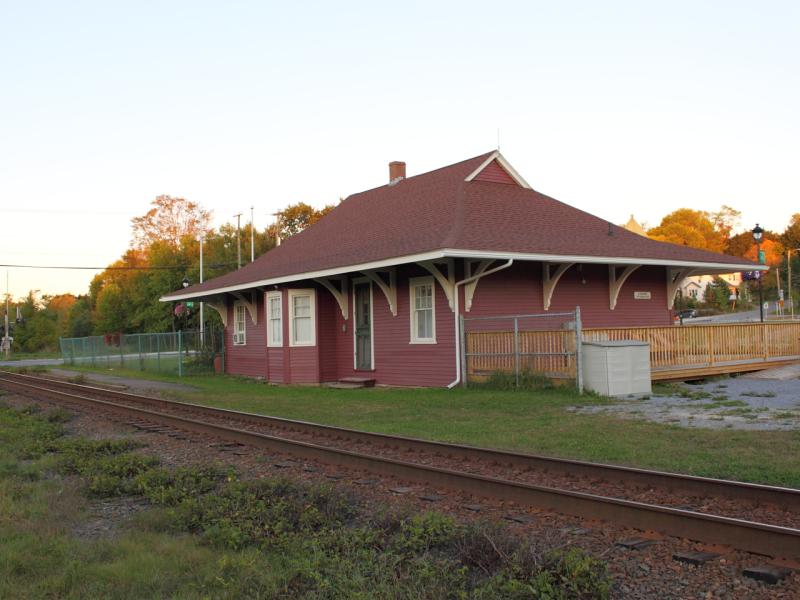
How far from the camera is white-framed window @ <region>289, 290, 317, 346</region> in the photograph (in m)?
21.8

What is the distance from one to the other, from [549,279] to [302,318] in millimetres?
7278

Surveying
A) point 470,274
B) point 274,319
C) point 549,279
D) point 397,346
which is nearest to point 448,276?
point 470,274

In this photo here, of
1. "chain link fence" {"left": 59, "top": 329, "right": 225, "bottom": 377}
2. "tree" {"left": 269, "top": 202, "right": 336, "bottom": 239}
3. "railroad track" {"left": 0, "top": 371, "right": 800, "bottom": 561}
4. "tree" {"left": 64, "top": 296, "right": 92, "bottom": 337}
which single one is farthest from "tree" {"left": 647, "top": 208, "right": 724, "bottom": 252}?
"railroad track" {"left": 0, "top": 371, "right": 800, "bottom": 561}

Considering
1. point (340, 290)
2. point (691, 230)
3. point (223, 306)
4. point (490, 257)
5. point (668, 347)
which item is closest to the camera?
point (490, 257)

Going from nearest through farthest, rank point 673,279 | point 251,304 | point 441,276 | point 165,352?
point 441,276 → point 673,279 → point 251,304 → point 165,352

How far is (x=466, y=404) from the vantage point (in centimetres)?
1484

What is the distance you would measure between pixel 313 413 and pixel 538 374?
4.85 metres

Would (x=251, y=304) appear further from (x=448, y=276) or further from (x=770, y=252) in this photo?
(x=770, y=252)

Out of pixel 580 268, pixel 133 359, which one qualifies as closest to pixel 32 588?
pixel 580 268

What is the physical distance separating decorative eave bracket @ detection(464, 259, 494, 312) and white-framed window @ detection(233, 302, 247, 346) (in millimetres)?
11534

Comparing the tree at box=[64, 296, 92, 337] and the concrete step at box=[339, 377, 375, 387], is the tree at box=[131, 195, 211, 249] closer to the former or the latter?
the tree at box=[64, 296, 92, 337]

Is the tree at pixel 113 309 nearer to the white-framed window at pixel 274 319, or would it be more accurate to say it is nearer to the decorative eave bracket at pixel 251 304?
the decorative eave bracket at pixel 251 304

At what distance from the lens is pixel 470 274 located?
1773 centimetres

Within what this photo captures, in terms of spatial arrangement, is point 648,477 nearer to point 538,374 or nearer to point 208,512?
point 208,512
